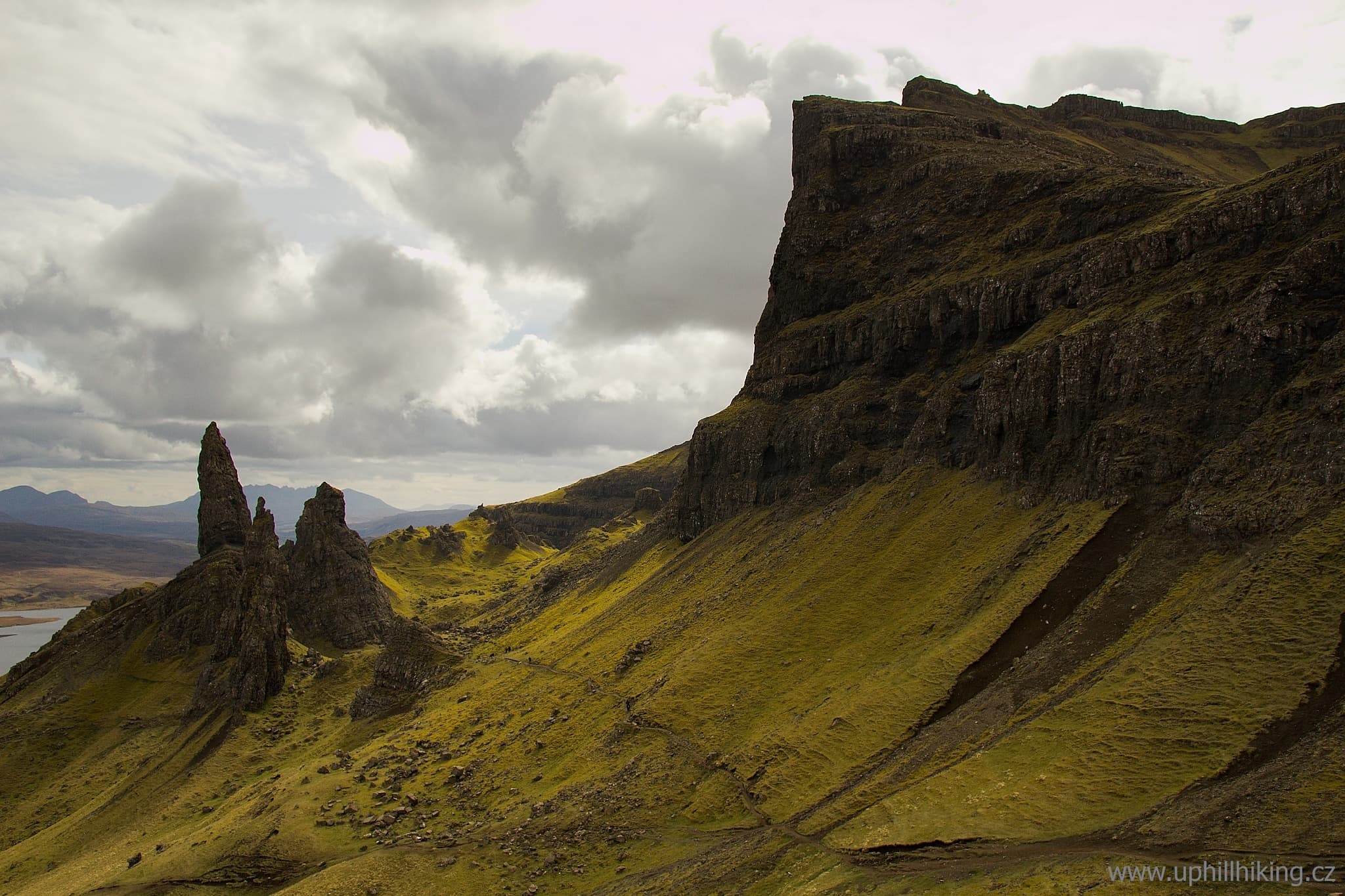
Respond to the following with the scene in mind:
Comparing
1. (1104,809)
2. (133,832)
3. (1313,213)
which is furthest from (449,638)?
(1313,213)

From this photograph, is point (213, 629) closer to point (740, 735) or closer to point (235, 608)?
point (235, 608)

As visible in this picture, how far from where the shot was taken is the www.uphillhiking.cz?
3606cm

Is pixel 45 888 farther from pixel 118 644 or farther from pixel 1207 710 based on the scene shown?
pixel 1207 710

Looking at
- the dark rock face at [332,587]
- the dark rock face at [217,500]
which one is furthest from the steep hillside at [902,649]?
the dark rock face at [332,587]

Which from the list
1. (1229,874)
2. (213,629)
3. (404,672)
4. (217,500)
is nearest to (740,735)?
(1229,874)

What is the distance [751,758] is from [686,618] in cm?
4398

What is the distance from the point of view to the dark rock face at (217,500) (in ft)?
566

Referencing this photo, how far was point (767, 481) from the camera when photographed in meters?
153

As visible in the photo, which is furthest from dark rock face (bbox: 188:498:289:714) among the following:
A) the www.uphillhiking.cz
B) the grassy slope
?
the www.uphillhiking.cz

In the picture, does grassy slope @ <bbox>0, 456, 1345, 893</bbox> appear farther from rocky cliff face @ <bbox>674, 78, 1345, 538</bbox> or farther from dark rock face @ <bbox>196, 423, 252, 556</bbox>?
dark rock face @ <bbox>196, 423, 252, 556</bbox>

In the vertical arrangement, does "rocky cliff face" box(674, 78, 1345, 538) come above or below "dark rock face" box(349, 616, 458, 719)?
above

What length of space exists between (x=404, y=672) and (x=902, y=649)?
87.7 m

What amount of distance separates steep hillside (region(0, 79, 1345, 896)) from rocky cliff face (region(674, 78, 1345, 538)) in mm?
517

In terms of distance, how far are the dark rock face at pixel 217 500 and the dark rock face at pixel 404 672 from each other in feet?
205
